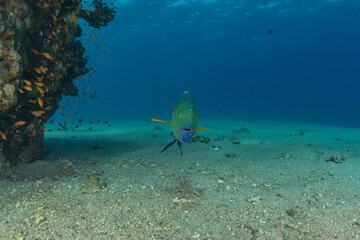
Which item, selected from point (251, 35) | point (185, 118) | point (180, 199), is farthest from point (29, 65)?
point (251, 35)

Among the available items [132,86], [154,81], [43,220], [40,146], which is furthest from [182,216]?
[132,86]

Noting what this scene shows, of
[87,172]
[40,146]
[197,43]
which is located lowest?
[87,172]

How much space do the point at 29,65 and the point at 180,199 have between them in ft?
17.6

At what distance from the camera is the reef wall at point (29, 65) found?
182 inches

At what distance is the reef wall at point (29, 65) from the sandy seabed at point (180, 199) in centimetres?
86

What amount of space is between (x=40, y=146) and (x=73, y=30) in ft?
12.8

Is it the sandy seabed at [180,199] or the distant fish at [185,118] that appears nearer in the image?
the distant fish at [185,118]

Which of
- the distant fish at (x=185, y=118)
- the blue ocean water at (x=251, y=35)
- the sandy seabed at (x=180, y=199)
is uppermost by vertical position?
the blue ocean water at (x=251, y=35)

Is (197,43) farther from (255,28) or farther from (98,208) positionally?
(98,208)

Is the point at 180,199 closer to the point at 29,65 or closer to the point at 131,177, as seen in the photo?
the point at 131,177

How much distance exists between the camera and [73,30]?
6.77 meters

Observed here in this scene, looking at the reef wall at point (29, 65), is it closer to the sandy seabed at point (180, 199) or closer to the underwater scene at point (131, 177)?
the underwater scene at point (131, 177)

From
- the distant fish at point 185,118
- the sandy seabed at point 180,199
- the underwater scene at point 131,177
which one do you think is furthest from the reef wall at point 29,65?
the distant fish at point 185,118

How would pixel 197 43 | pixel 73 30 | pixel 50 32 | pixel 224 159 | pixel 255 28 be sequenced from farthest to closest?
1. pixel 197 43
2. pixel 255 28
3. pixel 224 159
4. pixel 73 30
5. pixel 50 32
